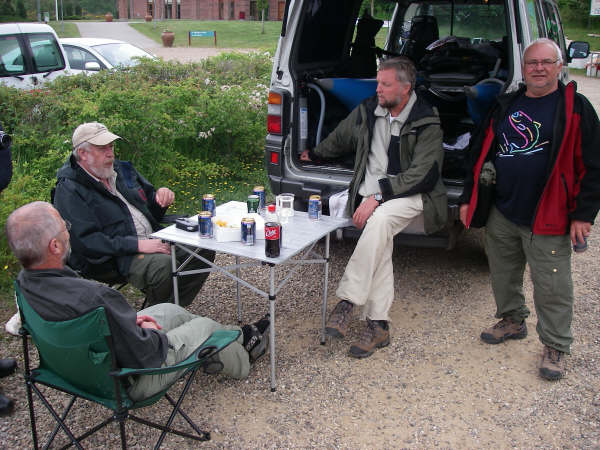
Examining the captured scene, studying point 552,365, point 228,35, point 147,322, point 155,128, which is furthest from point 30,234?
point 228,35

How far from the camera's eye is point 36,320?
2131 mm

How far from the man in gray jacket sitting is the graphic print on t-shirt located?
→ 478 mm

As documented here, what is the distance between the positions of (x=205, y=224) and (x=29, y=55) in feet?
22.6

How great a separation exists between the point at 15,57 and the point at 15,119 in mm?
3102

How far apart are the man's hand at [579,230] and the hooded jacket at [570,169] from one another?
3 cm

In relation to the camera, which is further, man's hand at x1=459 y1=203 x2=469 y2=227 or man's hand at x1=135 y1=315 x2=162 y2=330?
man's hand at x1=459 y1=203 x2=469 y2=227

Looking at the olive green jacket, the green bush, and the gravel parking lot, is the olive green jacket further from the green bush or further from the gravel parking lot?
the green bush

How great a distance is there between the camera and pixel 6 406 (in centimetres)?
275

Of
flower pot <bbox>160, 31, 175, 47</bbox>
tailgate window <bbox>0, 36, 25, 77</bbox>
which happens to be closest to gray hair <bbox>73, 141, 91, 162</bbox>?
tailgate window <bbox>0, 36, 25, 77</bbox>

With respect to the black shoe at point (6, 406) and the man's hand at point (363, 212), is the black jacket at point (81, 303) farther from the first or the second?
the man's hand at point (363, 212)

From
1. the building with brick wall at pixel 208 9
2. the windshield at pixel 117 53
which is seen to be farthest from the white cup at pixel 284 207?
the building with brick wall at pixel 208 9

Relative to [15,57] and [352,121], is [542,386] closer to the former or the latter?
[352,121]

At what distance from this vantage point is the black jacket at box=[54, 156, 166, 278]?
3.11 meters

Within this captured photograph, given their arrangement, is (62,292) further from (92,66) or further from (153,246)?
(92,66)
